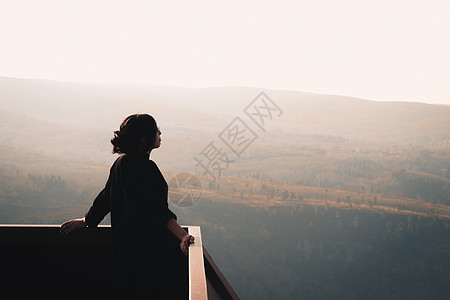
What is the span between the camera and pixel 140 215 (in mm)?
1012

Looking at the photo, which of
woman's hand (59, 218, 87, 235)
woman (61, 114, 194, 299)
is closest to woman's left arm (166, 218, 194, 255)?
woman (61, 114, 194, 299)

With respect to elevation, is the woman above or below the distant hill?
below

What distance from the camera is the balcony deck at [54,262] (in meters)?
1.33

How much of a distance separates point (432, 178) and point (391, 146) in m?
1.91

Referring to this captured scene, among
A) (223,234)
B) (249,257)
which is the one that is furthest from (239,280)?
(223,234)

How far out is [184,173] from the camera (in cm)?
1255

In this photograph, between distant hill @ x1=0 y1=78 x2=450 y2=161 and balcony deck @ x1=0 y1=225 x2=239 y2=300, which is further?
distant hill @ x1=0 y1=78 x2=450 y2=161

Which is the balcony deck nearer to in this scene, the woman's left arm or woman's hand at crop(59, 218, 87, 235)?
woman's hand at crop(59, 218, 87, 235)

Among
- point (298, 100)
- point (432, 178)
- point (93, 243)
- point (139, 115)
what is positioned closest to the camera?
point (139, 115)

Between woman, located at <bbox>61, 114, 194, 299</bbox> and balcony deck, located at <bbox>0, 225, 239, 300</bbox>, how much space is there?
0.98 ft

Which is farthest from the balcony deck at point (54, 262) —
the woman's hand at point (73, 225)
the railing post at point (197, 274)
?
the railing post at point (197, 274)

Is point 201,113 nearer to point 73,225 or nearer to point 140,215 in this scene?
point 73,225

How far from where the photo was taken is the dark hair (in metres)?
1.02

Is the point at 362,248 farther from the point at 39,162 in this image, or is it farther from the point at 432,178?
the point at 39,162
